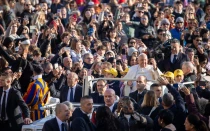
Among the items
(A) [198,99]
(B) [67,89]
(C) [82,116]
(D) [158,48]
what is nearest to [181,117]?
(A) [198,99]

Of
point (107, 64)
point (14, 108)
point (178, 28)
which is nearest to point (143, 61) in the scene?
point (107, 64)

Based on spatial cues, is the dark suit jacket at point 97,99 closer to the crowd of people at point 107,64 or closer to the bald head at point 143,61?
the crowd of people at point 107,64

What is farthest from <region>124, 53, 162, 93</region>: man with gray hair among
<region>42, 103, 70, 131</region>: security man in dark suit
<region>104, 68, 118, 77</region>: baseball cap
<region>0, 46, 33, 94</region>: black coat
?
<region>42, 103, 70, 131</region>: security man in dark suit

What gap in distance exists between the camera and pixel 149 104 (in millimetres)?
16406

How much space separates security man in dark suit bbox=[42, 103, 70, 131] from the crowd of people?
0.05 ft

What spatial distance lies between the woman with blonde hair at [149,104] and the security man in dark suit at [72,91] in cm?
268

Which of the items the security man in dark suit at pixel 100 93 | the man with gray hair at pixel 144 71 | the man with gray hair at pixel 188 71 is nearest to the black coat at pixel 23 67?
the man with gray hair at pixel 144 71

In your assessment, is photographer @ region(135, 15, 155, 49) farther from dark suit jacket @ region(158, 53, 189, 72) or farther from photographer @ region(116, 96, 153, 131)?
photographer @ region(116, 96, 153, 131)

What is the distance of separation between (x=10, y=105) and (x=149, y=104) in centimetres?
271

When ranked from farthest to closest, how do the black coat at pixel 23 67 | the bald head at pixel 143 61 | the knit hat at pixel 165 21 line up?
the knit hat at pixel 165 21 < the black coat at pixel 23 67 < the bald head at pixel 143 61

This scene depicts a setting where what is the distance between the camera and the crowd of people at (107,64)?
15.7 m

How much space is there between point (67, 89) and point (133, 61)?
3.38 meters

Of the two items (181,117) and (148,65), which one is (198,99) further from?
(148,65)

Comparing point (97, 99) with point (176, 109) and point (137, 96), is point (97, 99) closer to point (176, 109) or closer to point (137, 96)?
point (137, 96)
